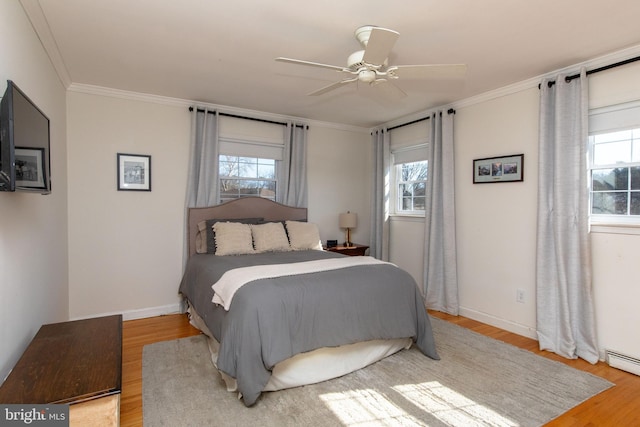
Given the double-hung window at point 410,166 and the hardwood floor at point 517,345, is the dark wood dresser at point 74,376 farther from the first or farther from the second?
the double-hung window at point 410,166

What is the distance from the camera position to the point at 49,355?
1.75 meters

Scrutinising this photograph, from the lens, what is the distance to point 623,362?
8.69ft

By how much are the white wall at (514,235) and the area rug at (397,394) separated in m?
0.60

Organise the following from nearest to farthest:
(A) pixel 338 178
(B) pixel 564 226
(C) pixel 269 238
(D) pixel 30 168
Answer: (D) pixel 30 168
(B) pixel 564 226
(C) pixel 269 238
(A) pixel 338 178

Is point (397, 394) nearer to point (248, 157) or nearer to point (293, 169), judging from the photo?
point (293, 169)

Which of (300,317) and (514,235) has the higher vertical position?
(514,235)

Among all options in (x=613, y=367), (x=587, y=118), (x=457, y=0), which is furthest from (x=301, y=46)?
(x=613, y=367)

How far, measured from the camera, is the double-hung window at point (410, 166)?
4.56 meters

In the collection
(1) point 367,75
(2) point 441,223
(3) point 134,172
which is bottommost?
(2) point 441,223

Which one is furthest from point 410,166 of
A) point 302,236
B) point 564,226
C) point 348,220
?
point 564,226

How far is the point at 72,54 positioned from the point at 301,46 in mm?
1909

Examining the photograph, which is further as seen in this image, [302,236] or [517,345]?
[302,236]

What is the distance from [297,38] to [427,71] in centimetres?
98

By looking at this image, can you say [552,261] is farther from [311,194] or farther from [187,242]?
[187,242]
